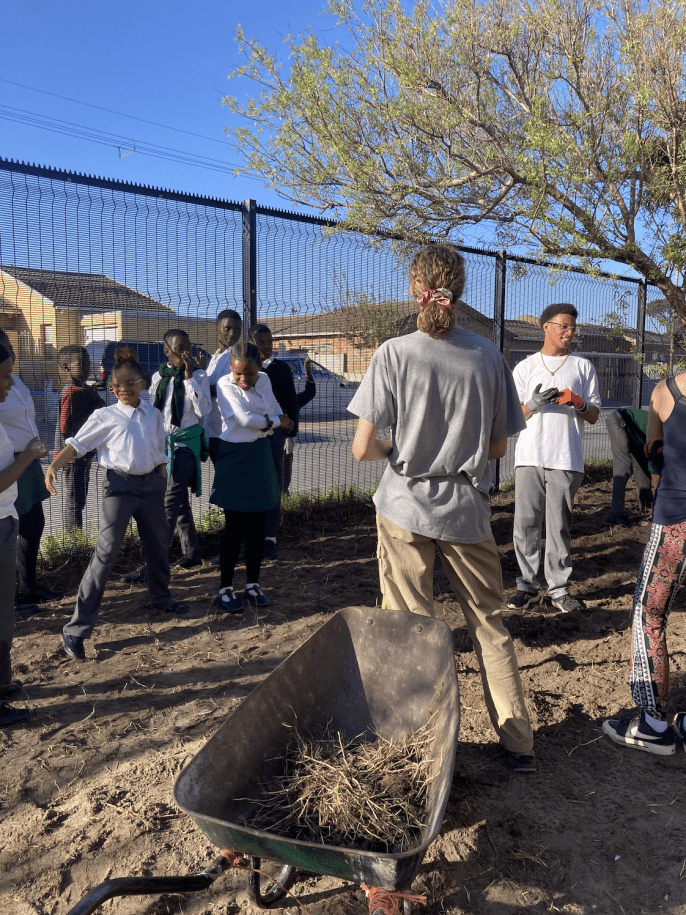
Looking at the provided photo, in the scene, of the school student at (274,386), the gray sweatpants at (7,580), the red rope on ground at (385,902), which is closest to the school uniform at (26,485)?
the gray sweatpants at (7,580)

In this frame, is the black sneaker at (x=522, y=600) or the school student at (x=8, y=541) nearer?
the school student at (x=8, y=541)

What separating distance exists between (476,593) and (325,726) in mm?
815

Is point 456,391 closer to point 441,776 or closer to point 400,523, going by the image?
point 400,523

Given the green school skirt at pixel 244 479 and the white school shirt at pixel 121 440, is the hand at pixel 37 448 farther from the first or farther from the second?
the green school skirt at pixel 244 479

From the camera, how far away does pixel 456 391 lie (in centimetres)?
275

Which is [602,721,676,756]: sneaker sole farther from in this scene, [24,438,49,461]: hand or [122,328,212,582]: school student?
[122,328,212,582]: school student

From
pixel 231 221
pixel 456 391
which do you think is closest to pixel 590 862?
pixel 456 391

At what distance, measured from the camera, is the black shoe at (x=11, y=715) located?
137 inches

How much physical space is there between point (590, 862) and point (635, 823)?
0.35m

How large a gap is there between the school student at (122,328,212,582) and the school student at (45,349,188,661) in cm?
94

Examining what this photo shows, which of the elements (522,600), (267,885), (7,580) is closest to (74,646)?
(7,580)

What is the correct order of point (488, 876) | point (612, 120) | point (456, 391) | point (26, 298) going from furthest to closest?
1. point (612, 120)
2. point (26, 298)
3. point (456, 391)
4. point (488, 876)

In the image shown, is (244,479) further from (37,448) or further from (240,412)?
(37,448)

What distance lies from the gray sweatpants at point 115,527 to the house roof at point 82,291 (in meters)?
1.82
